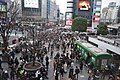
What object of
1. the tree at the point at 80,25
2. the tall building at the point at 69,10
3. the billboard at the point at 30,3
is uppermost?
the billboard at the point at 30,3

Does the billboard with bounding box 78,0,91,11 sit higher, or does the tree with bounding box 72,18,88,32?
the billboard with bounding box 78,0,91,11

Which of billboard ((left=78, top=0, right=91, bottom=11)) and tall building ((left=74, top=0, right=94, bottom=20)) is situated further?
tall building ((left=74, top=0, right=94, bottom=20))

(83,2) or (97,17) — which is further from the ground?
(83,2)

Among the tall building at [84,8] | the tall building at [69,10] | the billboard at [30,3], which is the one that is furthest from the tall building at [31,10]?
the tall building at [84,8]

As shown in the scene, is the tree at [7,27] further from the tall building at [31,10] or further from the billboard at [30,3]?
the billboard at [30,3]

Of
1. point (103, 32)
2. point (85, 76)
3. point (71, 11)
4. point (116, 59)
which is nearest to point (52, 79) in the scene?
point (85, 76)

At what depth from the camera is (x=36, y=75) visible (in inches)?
733

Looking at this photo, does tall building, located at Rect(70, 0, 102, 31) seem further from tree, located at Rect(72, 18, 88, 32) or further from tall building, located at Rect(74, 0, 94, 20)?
tree, located at Rect(72, 18, 88, 32)

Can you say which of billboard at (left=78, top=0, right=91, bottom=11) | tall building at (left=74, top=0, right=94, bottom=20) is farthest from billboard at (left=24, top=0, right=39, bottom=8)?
billboard at (left=78, top=0, right=91, bottom=11)

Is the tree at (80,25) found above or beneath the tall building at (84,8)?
beneath

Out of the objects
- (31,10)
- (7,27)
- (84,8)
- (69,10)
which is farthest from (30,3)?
(7,27)

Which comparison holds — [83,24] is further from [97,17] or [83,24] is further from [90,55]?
[90,55]

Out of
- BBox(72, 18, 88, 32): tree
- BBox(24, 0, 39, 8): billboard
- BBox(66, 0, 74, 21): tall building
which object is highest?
BBox(24, 0, 39, 8): billboard

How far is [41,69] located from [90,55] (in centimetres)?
793
